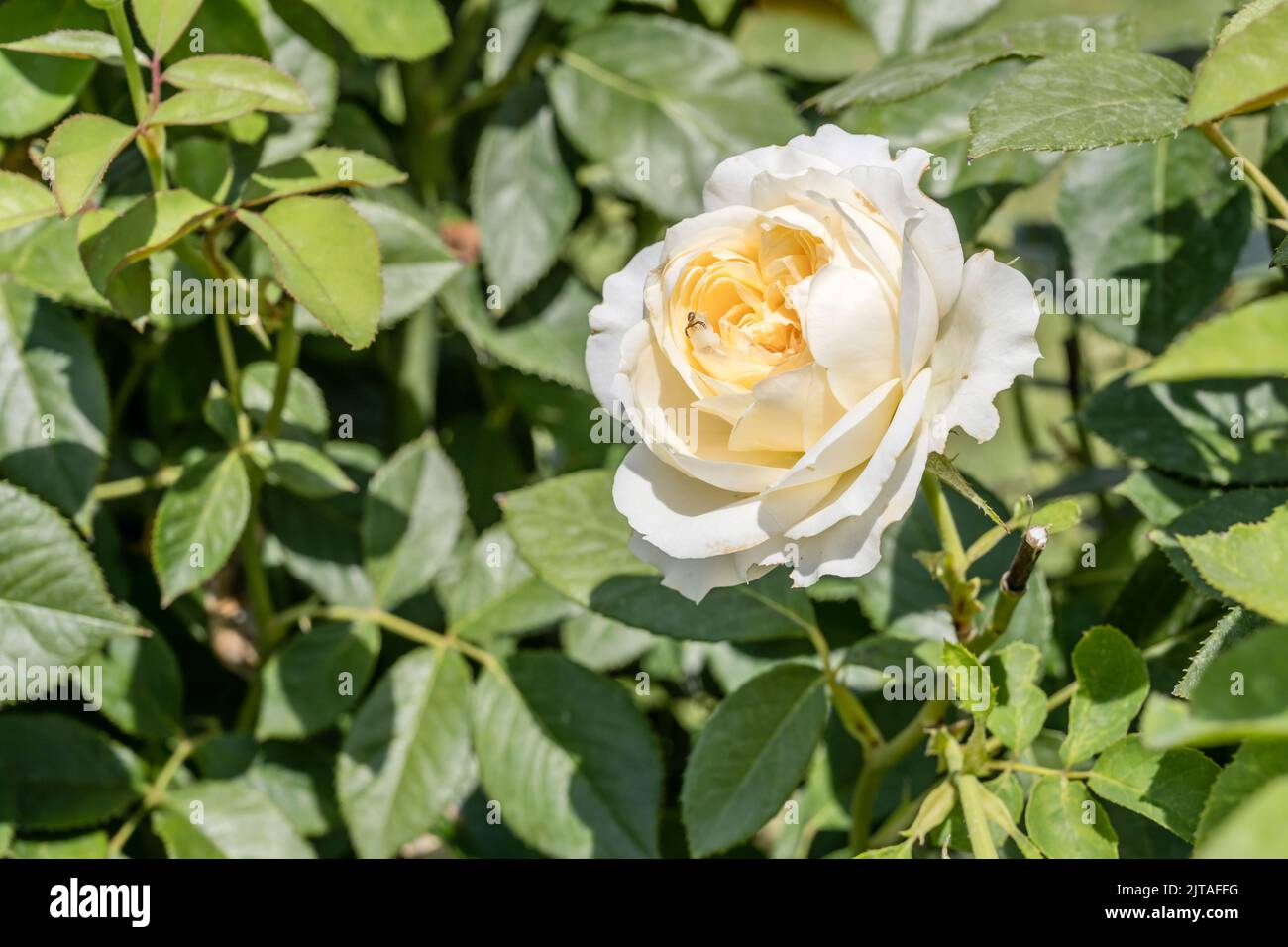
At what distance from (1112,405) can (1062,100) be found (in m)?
0.28

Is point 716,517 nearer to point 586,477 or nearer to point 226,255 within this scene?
point 586,477

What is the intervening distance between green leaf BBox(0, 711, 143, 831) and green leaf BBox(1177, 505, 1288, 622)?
0.80 meters

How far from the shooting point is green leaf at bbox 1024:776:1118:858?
63 cm

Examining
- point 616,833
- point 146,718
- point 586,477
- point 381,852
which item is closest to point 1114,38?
point 586,477

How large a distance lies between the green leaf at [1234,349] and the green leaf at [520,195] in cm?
80

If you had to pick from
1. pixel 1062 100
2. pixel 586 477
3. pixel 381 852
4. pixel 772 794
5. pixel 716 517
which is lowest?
pixel 381 852

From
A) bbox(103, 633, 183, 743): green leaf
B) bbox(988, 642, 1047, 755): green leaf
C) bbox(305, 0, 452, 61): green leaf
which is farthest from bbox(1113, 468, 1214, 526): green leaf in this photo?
bbox(103, 633, 183, 743): green leaf

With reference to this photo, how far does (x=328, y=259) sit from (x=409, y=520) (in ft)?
1.11

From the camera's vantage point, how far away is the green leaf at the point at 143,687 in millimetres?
987

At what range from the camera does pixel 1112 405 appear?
90 cm

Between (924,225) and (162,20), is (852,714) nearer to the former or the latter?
(924,225)

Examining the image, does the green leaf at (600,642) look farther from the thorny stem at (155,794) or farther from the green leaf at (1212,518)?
the green leaf at (1212,518)

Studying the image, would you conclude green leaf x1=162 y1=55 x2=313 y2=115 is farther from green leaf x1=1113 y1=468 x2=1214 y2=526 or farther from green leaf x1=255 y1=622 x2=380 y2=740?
green leaf x1=1113 y1=468 x2=1214 y2=526

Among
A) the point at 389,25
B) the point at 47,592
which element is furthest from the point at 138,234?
the point at 389,25
